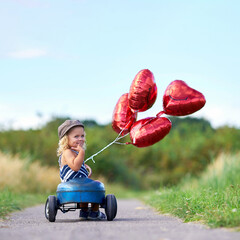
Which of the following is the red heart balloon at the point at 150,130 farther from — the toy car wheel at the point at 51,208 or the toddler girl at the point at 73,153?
the toy car wheel at the point at 51,208

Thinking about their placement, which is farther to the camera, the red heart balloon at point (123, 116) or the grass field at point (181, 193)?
the red heart balloon at point (123, 116)

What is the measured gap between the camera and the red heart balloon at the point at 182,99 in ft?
20.7

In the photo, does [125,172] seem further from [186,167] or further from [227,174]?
[227,174]

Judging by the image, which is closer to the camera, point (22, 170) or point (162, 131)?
point (162, 131)

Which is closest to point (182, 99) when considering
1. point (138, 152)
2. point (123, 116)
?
point (123, 116)

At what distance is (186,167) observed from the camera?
88.1 feet

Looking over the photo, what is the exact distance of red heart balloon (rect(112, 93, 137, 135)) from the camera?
6832mm

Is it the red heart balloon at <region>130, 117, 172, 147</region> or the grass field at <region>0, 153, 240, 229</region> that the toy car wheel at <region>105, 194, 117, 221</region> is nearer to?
the grass field at <region>0, 153, 240, 229</region>

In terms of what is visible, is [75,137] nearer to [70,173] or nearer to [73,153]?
[73,153]

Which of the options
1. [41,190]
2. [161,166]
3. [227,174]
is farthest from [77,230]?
[161,166]

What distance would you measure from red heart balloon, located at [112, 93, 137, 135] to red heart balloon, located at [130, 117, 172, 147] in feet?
1.25

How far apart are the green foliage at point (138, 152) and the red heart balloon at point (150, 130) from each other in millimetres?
13049

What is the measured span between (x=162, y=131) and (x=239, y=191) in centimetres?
129

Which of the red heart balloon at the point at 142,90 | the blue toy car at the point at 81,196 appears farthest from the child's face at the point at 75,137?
the red heart balloon at the point at 142,90
